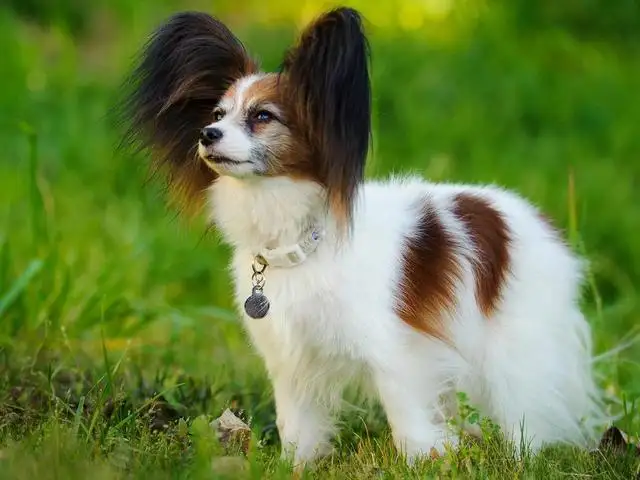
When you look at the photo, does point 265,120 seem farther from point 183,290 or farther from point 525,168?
point 525,168

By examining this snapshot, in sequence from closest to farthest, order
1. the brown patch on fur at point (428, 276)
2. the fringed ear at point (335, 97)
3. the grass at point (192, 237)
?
the fringed ear at point (335, 97) < the grass at point (192, 237) < the brown patch on fur at point (428, 276)

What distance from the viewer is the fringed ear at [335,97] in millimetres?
3211

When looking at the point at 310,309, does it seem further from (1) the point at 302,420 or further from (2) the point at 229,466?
(2) the point at 229,466

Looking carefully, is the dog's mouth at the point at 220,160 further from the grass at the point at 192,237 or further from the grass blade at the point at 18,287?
the grass blade at the point at 18,287

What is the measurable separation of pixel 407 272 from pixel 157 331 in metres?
2.54

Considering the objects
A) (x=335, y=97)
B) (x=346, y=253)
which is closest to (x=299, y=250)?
(x=346, y=253)

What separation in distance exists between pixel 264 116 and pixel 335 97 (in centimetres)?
29

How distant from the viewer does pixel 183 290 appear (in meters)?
6.76

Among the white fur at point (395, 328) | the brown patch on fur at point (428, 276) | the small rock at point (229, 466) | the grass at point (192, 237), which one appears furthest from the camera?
the brown patch on fur at point (428, 276)

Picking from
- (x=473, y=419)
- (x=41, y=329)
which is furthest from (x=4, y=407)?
(x=473, y=419)

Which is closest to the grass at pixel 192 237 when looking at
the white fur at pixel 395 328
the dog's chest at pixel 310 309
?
the white fur at pixel 395 328

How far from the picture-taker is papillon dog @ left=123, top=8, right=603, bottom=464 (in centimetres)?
336

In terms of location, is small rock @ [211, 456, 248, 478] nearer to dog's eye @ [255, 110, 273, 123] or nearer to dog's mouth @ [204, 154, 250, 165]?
dog's mouth @ [204, 154, 250, 165]

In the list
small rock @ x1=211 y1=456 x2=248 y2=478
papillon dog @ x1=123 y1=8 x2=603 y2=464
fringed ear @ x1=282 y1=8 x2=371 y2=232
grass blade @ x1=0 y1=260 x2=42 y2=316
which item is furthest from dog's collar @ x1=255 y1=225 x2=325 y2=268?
grass blade @ x1=0 y1=260 x2=42 y2=316
